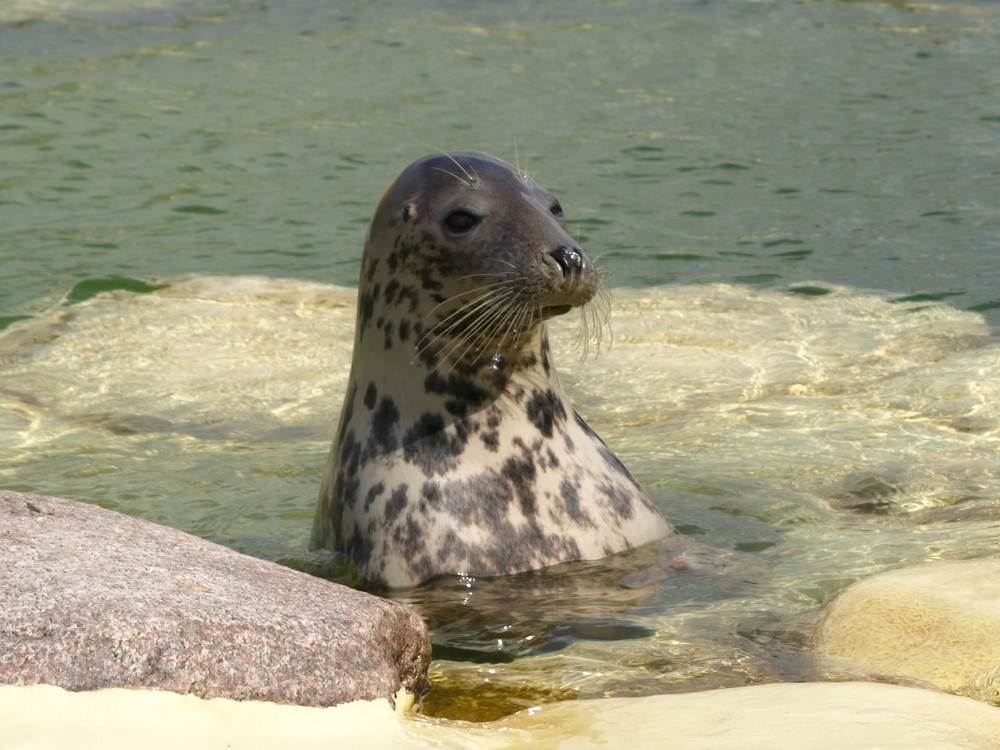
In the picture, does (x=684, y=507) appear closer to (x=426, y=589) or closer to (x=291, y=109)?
(x=426, y=589)

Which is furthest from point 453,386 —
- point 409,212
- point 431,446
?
point 409,212

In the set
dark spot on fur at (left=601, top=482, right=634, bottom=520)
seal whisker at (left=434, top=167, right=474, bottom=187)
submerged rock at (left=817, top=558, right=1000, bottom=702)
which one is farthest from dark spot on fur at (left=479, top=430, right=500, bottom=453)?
submerged rock at (left=817, top=558, right=1000, bottom=702)

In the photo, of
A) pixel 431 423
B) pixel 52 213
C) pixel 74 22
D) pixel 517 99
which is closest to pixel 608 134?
pixel 517 99

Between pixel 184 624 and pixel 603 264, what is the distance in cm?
664

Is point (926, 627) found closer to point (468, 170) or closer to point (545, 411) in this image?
point (545, 411)

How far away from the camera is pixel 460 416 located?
5.02m

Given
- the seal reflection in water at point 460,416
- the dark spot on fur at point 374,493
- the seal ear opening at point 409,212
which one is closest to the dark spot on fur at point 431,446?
the seal reflection in water at point 460,416

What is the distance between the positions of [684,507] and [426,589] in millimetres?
1336

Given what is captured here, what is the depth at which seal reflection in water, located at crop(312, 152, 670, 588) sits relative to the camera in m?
4.88

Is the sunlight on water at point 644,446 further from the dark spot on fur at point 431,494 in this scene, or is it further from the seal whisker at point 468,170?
the seal whisker at point 468,170

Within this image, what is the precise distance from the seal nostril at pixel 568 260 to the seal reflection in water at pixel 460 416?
Result: 0.05m

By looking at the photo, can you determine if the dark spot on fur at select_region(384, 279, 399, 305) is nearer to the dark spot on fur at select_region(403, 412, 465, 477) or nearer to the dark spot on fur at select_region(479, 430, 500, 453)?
the dark spot on fur at select_region(403, 412, 465, 477)

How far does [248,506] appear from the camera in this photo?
243 inches

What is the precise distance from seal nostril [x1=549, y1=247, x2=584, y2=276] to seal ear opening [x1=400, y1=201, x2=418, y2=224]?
54 cm
